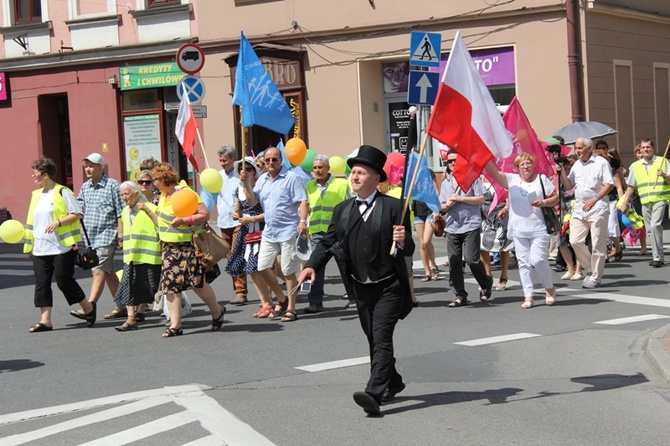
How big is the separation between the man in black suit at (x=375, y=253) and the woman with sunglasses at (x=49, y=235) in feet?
15.7

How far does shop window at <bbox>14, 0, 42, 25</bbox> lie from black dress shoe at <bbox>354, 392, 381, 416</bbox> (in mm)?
24793

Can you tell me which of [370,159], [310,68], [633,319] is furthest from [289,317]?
[310,68]

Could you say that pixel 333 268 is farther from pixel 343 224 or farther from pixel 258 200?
pixel 343 224

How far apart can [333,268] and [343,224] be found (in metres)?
9.43

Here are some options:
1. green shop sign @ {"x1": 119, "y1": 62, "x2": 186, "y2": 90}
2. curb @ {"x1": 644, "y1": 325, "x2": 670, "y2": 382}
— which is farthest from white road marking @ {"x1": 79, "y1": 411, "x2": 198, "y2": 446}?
green shop sign @ {"x1": 119, "y1": 62, "x2": 186, "y2": 90}

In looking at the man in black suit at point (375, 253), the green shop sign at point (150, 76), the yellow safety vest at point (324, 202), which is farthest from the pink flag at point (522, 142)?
the green shop sign at point (150, 76)

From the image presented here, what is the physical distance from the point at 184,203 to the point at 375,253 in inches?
137

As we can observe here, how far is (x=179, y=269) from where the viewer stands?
420 inches

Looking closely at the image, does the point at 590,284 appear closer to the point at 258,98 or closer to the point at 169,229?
the point at 258,98

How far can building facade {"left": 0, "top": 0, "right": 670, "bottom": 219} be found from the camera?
74.3ft

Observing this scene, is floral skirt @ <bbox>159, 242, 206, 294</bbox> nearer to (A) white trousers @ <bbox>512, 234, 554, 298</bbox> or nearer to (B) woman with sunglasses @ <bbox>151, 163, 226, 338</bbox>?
(B) woman with sunglasses @ <bbox>151, 163, 226, 338</bbox>

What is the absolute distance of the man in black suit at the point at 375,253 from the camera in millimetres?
7422

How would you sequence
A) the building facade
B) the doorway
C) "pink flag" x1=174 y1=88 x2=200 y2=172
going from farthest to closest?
the doorway, the building facade, "pink flag" x1=174 y1=88 x2=200 y2=172

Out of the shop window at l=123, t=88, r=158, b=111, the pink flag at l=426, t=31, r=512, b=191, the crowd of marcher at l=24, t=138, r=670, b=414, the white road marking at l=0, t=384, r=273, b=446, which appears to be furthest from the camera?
the shop window at l=123, t=88, r=158, b=111
